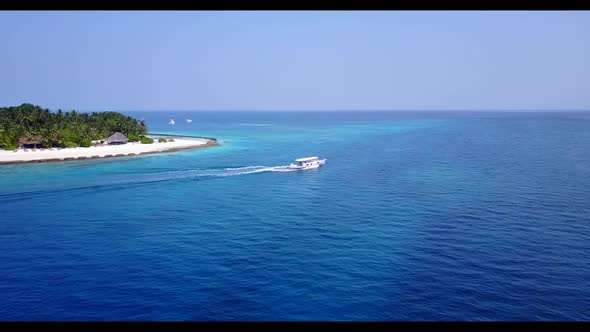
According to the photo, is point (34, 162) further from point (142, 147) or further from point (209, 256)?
point (209, 256)

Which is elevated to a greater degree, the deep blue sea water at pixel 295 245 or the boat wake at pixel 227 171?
the boat wake at pixel 227 171

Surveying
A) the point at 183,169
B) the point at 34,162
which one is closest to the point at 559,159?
the point at 183,169

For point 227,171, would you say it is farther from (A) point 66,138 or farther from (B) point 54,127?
(B) point 54,127

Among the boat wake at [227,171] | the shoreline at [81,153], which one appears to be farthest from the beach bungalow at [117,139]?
the boat wake at [227,171]

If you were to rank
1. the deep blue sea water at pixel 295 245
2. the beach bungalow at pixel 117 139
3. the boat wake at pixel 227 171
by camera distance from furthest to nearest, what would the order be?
1. the beach bungalow at pixel 117 139
2. the boat wake at pixel 227 171
3. the deep blue sea water at pixel 295 245

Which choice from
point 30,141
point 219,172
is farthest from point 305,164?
point 30,141

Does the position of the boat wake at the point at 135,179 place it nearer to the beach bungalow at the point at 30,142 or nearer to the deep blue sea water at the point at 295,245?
the deep blue sea water at the point at 295,245
